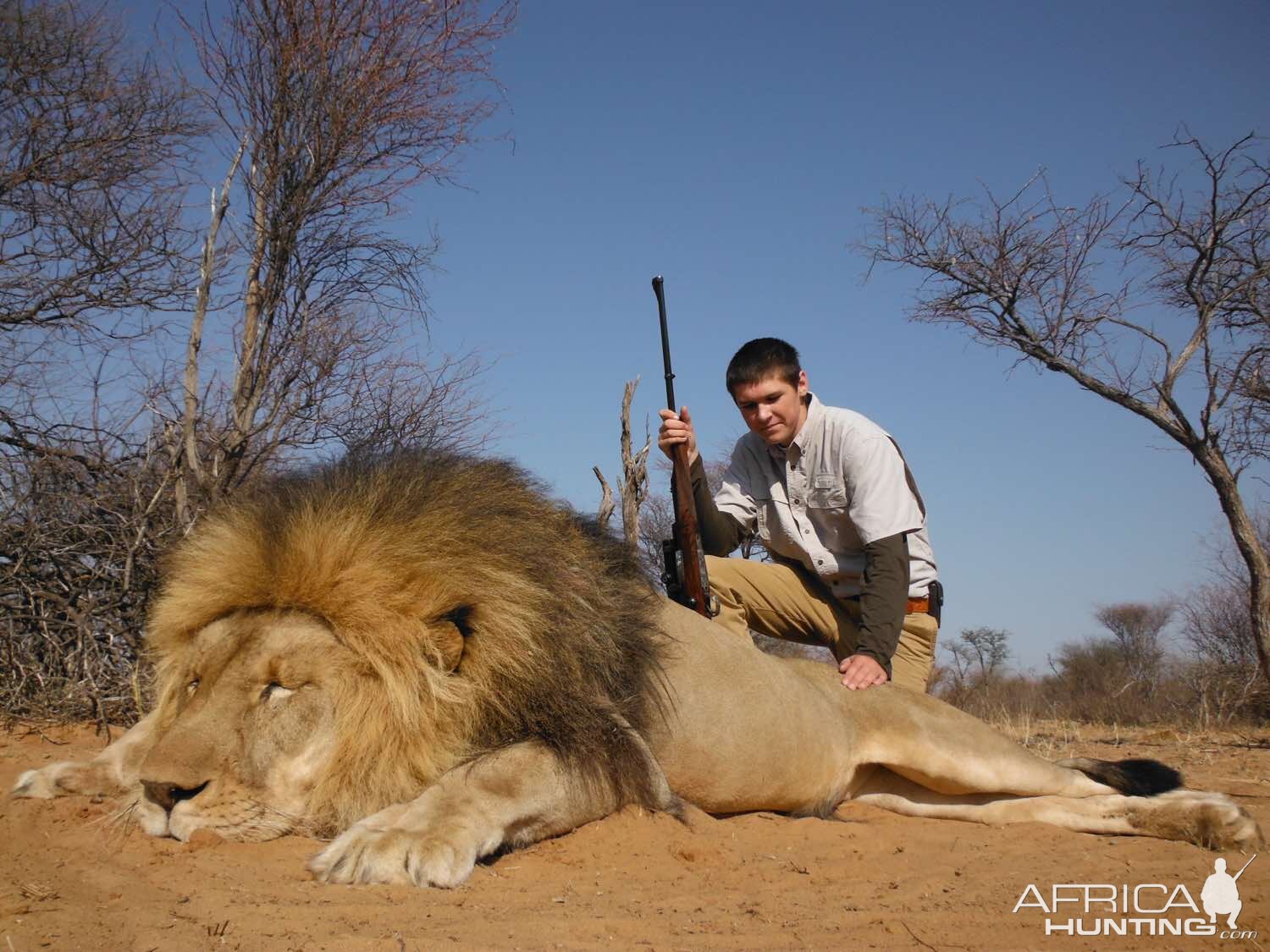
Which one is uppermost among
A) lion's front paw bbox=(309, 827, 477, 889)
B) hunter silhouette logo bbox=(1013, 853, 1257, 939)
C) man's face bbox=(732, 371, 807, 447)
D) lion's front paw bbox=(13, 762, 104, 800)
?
man's face bbox=(732, 371, 807, 447)

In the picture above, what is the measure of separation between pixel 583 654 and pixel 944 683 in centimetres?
1103

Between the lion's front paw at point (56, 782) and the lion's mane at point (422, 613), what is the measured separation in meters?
0.34

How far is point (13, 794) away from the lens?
10.4 feet

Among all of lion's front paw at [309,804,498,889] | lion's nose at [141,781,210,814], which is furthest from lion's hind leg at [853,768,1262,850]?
lion's nose at [141,781,210,814]

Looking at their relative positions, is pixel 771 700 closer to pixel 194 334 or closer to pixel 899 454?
pixel 899 454

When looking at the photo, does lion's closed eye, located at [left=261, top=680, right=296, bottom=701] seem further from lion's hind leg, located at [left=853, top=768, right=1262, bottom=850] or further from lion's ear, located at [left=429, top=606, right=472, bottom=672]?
lion's hind leg, located at [left=853, top=768, right=1262, bottom=850]

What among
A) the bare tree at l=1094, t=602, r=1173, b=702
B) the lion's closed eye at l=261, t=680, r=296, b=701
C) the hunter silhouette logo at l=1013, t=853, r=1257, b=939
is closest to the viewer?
the hunter silhouette logo at l=1013, t=853, r=1257, b=939

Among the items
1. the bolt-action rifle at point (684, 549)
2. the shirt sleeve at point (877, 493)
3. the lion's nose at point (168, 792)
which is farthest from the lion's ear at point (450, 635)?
the shirt sleeve at point (877, 493)

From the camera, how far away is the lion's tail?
13.4ft

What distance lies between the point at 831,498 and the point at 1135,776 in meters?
1.59

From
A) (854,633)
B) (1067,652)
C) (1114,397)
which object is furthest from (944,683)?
(854,633)

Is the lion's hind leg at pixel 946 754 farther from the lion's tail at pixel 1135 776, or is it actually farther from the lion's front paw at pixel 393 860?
the lion's front paw at pixel 393 860

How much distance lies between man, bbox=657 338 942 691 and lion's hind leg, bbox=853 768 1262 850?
1.91ft

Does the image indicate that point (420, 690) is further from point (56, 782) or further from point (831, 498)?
point (831, 498)
